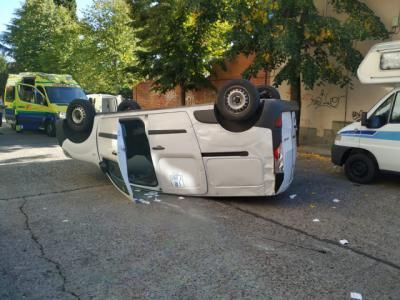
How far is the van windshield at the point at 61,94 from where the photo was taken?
16.4 meters

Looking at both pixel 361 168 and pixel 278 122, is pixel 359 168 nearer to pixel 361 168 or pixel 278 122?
pixel 361 168

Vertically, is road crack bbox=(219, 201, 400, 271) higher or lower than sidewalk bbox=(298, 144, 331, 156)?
lower

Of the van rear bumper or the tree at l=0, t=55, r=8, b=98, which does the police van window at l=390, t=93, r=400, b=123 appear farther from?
the tree at l=0, t=55, r=8, b=98

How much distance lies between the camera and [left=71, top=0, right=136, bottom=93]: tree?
25422mm

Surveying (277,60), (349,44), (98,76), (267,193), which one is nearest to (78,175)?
(267,193)

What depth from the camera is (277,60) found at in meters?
11.4

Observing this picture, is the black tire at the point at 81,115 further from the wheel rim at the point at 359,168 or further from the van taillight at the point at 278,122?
the wheel rim at the point at 359,168

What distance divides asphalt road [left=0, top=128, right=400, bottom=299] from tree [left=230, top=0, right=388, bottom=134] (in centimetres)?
426

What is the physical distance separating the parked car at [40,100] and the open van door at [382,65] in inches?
491

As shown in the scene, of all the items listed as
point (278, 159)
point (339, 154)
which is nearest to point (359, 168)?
point (339, 154)

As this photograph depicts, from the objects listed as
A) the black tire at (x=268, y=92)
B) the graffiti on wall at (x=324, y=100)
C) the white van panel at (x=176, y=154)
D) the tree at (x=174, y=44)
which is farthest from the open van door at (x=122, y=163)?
the graffiti on wall at (x=324, y=100)

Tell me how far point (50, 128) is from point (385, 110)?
527 inches

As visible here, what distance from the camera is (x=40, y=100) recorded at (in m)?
16.5

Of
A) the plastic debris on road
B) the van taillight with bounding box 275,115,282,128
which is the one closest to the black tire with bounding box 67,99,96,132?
the van taillight with bounding box 275,115,282,128
